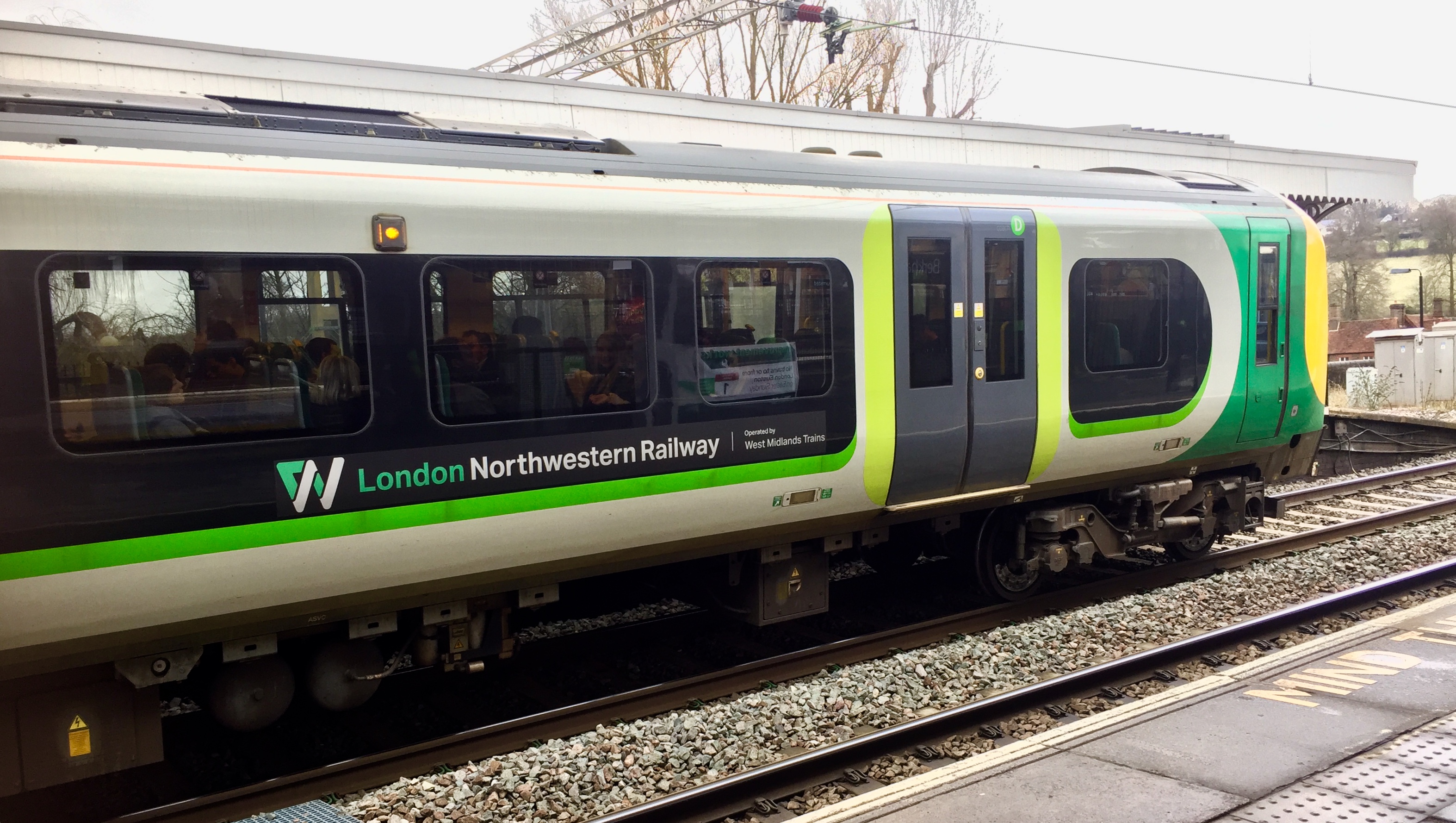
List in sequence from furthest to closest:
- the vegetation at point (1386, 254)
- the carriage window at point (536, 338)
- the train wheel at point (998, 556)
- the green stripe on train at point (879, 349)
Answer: the vegetation at point (1386, 254), the train wheel at point (998, 556), the green stripe on train at point (879, 349), the carriage window at point (536, 338)

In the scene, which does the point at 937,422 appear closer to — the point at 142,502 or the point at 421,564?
the point at 421,564

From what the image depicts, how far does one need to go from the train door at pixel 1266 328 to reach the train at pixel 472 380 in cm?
98

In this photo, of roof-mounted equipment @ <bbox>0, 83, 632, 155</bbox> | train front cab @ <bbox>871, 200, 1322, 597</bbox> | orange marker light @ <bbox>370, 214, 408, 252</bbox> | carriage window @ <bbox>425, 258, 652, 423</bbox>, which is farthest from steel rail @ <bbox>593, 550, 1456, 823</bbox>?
roof-mounted equipment @ <bbox>0, 83, 632, 155</bbox>

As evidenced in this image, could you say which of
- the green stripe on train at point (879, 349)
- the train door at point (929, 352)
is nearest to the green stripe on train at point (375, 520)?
the green stripe on train at point (879, 349)

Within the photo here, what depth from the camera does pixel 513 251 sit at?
539 cm

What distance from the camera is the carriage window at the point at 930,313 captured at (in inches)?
271

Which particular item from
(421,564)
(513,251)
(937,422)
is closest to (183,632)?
(421,564)

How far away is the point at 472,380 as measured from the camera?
207 inches

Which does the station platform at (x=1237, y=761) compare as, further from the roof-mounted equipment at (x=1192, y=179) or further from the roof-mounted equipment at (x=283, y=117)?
the roof-mounted equipment at (x=1192, y=179)

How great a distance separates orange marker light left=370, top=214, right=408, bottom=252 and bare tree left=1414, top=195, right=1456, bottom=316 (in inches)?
1888

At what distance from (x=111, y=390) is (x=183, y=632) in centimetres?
111

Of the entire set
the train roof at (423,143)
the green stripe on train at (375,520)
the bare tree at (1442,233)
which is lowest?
the green stripe on train at (375,520)

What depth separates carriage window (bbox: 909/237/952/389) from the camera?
6891 millimetres

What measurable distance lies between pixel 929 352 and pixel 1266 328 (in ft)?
12.8
